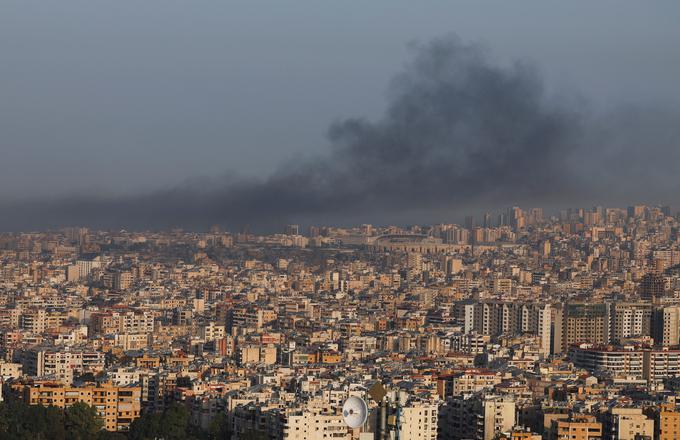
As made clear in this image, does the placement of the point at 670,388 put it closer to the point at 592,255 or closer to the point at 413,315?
the point at 413,315

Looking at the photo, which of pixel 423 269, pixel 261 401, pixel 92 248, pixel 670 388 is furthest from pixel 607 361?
pixel 423 269

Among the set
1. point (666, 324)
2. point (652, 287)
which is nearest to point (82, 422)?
point (666, 324)

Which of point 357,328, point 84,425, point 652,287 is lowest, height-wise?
point 84,425

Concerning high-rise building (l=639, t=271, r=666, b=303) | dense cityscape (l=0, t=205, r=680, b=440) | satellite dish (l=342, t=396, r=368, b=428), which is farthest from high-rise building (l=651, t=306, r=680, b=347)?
satellite dish (l=342, t=396, r=368, b=428)

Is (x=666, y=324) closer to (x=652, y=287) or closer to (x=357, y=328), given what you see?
(x=357, y=328)

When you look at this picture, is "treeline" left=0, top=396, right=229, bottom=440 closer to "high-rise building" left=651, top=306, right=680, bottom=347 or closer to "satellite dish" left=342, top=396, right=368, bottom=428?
"satellite dish" left=342, top=396, right=368, bottom=428
